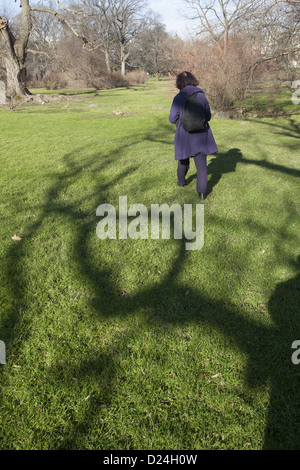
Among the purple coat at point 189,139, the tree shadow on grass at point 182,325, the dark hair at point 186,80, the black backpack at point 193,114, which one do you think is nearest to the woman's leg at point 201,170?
the purple coat at point 189,139

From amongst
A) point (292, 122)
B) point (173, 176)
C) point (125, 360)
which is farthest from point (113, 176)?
point (292, 122)

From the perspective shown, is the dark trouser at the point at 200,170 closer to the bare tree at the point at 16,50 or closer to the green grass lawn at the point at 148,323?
the green grass lawn at the point at 148,323

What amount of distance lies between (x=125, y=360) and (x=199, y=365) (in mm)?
573

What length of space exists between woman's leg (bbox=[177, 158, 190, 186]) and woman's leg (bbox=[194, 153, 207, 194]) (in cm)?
33

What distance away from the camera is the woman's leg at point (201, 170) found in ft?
13.8

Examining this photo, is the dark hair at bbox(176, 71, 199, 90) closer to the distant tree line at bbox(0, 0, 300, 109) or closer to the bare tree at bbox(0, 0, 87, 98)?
the distant tree line at bbox(0, 0, 300, 109)

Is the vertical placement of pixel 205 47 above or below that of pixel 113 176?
above

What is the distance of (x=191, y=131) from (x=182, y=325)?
9.11 feet

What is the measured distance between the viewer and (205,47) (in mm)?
14117

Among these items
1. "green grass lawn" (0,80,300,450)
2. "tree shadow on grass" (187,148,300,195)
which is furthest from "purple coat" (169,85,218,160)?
"tree shadow on grass" (187,148,300,195)

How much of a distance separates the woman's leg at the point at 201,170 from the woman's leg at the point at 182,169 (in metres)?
0.33

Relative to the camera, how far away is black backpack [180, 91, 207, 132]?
375 centimetres

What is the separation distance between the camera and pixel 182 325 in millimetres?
2404

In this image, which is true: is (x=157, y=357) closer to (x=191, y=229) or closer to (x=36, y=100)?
(x=191, y=229)
